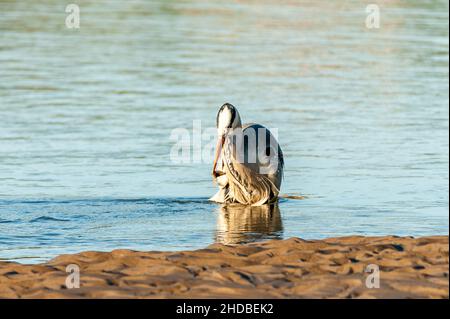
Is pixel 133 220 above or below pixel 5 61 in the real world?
below

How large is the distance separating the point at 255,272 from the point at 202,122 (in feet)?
30.6

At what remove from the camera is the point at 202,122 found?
17781mm

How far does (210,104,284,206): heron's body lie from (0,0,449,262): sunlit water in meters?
0.22

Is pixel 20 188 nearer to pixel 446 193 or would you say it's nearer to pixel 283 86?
pixel 446 193

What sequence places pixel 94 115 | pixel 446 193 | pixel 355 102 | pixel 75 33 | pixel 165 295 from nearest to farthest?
pixel 165 295 → pixel 446 193 → pixel 94 115 → pixel 355 102 → pixel 75 33

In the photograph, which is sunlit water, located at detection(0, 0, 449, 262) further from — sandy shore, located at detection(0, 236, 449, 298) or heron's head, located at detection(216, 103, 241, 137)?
sandy shore, located at detection(0, 236, 449, 298)

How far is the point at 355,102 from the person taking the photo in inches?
781

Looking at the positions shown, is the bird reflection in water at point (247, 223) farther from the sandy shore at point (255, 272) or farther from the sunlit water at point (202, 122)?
the sandy shore at point (255, 272)

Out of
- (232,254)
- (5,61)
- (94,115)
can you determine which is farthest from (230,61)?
(232,254)

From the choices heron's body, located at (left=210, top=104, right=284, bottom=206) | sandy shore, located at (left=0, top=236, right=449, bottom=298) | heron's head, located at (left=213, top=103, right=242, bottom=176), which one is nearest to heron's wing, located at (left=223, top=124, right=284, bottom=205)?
heron's body, located at (left=210, top=104, right=284, bottom=206)

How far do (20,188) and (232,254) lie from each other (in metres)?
4.82

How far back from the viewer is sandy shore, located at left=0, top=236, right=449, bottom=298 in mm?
8000

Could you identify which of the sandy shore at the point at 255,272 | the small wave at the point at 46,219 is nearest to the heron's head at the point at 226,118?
the small wave at the point at 46,219

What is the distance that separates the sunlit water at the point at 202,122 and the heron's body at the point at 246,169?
0.22 meters
